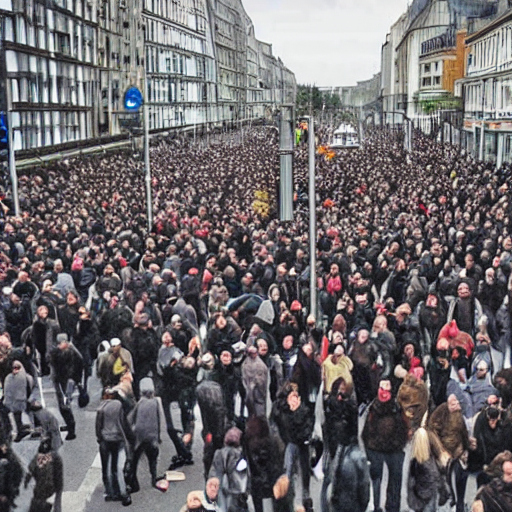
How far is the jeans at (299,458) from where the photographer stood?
26.7 ft

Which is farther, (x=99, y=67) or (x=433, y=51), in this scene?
(x=433, y=51)

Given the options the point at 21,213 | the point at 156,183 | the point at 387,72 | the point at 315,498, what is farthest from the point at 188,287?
the point at 387,72

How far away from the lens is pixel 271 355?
33.9 feet

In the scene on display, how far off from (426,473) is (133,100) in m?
33.7

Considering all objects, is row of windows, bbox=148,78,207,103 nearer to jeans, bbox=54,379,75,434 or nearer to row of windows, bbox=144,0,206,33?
row of windows, bbox=144,0,206,33

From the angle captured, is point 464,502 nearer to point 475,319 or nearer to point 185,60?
point 475,319

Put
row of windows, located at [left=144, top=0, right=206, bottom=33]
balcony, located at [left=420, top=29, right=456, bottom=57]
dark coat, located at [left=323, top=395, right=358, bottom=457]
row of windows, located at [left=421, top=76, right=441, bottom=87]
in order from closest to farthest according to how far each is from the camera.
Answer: dark coat, located at [left=323, top=395, right=358, bottom=457]
row of windows, located at [left=144, top=0, right=206, bottom=33]
balcony, located at [left=420, top=29, right=456, bottom=57]
row of windows, located at [left=421, top=76, right=441, bottom=87]

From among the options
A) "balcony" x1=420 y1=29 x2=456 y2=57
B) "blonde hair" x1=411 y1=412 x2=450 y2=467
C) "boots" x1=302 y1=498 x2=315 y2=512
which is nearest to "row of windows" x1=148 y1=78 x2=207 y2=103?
"balcony" x1=420 y1=29 x2=456 y2=57

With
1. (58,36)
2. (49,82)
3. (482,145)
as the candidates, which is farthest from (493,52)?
(49,82)

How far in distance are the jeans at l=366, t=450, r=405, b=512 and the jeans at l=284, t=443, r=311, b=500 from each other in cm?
65

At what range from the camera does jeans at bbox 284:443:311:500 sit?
8.12 m

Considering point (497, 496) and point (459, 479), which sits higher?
point (497, 496)

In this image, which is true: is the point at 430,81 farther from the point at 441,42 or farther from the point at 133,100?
the point at 133,100

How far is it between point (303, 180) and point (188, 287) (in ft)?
72.5
